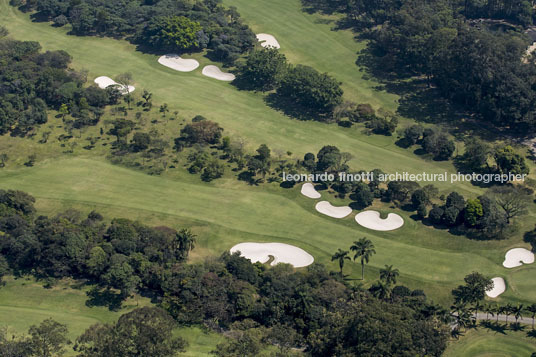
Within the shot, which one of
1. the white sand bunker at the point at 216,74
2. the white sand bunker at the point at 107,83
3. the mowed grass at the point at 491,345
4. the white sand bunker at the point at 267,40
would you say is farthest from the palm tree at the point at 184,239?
the white sand bunker at the point at 267,40

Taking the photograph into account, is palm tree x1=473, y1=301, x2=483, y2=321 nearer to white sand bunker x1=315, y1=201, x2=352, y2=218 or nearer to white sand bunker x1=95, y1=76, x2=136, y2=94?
white sand bunker x1=315, y1=201, x2=352, y2=218

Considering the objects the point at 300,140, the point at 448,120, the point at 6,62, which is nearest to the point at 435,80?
the point at 448,120

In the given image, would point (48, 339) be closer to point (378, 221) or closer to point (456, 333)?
point (456, 333)

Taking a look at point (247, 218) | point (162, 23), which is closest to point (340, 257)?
point (247, 218)

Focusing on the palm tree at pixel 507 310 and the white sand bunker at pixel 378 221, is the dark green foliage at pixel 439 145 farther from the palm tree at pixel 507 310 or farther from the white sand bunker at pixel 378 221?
the palm tree at pixel 507 310

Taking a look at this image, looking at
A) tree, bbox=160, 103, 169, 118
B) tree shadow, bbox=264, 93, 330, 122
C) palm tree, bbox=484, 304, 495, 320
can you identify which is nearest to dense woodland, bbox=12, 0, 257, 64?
tree shadow, bbox=264, 93, 330, 122

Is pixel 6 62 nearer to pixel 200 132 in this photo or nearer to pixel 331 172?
pixel 200 132

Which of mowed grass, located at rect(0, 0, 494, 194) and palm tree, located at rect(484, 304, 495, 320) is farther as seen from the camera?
mowed grass, located at rect(0, 0, 494, 194)
